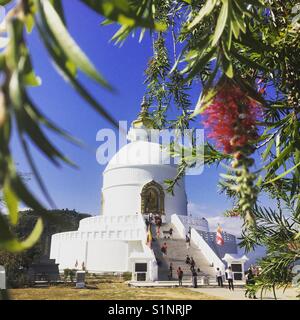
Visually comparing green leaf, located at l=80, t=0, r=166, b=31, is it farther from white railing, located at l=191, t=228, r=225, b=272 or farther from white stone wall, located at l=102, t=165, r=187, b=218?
white stone wall, located at l=102, t=165, r=187, b=218

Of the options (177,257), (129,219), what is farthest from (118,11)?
(129,219)

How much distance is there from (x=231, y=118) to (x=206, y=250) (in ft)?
76.6

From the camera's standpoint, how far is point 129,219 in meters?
26.8

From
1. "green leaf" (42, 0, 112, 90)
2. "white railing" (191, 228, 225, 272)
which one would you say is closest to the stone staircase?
"white railing" (191, 228, 225, 272)

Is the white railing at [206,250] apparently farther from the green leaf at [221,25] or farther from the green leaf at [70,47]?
the green leaf at [70,47]

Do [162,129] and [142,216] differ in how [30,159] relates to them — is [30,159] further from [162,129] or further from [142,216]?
[142,216]

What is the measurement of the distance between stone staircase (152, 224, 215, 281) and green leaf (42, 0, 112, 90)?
64.8 feet

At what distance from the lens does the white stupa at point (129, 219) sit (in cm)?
2355

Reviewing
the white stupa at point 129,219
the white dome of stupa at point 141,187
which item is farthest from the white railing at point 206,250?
the white dome of stupa at point 141,187

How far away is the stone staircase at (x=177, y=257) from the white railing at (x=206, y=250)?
278 mm

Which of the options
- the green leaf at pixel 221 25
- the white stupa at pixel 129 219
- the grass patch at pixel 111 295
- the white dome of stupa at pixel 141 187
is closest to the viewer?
the green leaf at pixel 221 25

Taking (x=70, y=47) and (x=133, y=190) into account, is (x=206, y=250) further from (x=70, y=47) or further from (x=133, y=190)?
(x=70, y=47)
